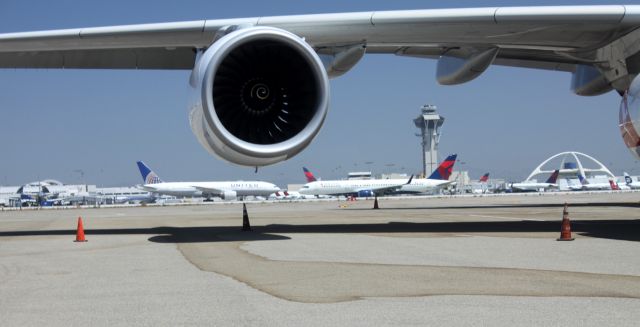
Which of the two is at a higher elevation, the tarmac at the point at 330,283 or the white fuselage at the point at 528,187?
the tarmac at the point at 330,283

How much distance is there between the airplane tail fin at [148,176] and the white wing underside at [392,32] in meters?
80.1

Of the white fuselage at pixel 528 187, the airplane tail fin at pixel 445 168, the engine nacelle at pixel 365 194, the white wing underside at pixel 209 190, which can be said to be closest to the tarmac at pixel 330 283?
the white wing underside at pixel 209 190

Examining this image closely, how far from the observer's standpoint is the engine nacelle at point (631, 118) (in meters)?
12.9

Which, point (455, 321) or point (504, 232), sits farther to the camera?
point (504, 232)

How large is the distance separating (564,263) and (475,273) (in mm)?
1652

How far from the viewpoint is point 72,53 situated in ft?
49.1

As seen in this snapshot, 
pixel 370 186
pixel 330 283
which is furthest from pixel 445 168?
pixel 330 283

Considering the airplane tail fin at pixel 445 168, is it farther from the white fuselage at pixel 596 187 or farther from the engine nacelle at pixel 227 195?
the white fuselage at pixel 596 187

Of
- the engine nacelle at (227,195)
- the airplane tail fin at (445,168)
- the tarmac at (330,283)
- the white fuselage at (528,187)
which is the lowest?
the engine nacelle at (227,195)

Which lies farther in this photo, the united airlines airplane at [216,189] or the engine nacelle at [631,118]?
the united airlines airplane at [216,189]

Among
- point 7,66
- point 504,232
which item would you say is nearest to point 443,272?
point 504,232

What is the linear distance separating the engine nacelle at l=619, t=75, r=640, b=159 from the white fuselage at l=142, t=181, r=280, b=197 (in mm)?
73971

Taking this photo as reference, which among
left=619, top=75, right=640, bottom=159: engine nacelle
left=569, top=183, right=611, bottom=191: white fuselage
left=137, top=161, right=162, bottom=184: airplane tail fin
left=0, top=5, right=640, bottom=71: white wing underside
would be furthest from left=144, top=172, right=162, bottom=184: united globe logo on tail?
left=619, top=75, right=640, bottom=159: engine nacelle

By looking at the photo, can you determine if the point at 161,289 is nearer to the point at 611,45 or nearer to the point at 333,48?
the point at 333,48
